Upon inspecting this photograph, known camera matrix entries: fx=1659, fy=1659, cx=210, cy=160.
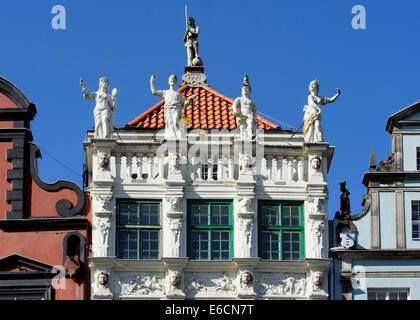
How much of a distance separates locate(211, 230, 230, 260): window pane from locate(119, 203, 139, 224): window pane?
2.33 m

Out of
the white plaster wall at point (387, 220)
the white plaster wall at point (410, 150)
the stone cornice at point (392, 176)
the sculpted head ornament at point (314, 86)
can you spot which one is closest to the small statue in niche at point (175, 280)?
the white plaster wall at point (387, 220)

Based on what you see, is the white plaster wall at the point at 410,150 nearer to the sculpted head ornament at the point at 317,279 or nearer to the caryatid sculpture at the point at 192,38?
the sculpted head ornament at the point at 317,279

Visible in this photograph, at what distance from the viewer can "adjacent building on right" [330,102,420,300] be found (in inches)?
1916

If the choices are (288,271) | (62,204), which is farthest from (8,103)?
(288,271)

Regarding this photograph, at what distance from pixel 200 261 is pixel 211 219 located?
146cm

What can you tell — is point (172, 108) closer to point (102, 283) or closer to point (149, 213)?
point (149, 213)

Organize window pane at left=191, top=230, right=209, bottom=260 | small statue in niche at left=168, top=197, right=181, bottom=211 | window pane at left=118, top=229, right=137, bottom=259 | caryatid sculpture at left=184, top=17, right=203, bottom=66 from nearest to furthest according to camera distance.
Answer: window pane at left=118, top=229, right=137, bottom=259, window pane at left=191, top=230, right=209, bottom=260, small statue in niche at left=168, top=197, right=181, bottom=211, caryatid sculpture at left=184, top=17, right=203, bottom=66

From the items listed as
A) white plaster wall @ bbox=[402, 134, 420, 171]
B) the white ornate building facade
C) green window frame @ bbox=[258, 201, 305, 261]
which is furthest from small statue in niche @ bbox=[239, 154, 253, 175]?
white plaster wall @ bbox=[402, 134, 420, 171]

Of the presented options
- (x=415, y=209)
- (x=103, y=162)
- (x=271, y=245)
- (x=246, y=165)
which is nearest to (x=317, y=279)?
(x=271, y=245)

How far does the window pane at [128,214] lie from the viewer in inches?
1914

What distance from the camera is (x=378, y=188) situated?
49.8 metres

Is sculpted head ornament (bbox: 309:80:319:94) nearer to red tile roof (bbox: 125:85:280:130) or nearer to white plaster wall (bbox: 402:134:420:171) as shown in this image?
white plaster wall (bbox: 402:134:420:171)

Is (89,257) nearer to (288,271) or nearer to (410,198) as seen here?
(288,271)

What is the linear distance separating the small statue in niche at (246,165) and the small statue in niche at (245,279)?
3.16 meters
